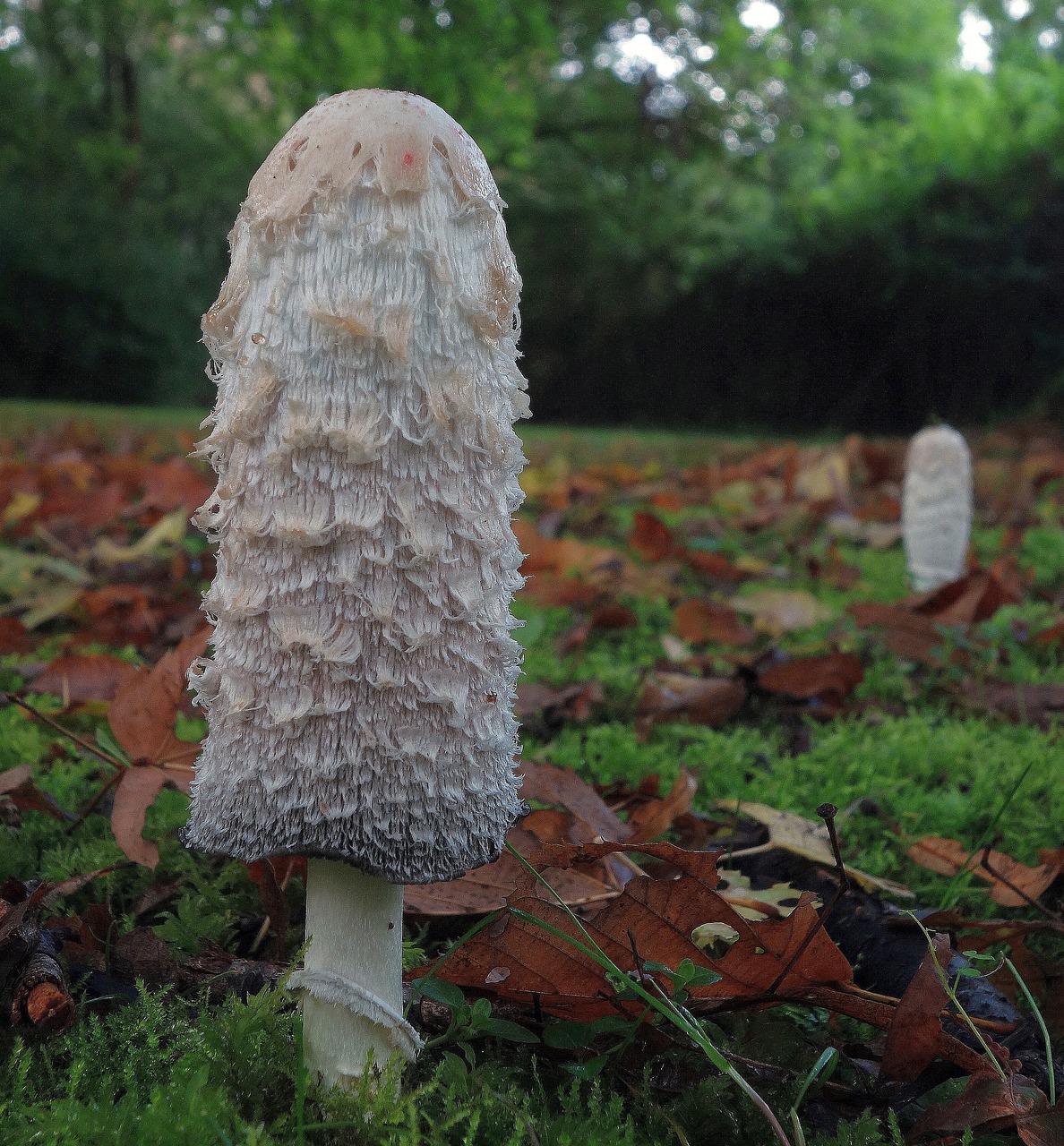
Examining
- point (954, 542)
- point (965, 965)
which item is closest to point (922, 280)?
point (954, 542)

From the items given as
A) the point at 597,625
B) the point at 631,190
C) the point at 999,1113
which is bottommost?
the point at 999,1113

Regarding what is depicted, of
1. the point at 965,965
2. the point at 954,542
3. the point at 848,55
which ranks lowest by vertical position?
the point at 965,965

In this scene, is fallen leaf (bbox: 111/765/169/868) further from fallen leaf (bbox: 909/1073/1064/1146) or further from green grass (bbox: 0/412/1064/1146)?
fallen leaf (bbox: 909/1073/1064/1146)

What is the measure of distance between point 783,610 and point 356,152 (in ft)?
9.35

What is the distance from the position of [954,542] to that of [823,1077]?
3308 mm

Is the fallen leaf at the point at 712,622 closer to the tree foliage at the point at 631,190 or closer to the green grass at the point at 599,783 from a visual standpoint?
the green grass at the point at 599,783

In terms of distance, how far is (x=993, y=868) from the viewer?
1.89 m

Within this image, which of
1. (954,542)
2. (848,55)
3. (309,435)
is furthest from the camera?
(848,55)

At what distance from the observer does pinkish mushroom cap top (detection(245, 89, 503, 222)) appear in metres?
1.16

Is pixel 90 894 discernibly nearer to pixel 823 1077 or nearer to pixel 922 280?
pixel 823 1077

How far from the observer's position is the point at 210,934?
1.60m

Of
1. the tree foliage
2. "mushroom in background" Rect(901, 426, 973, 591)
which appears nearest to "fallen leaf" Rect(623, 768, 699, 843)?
"mushroom in background" Rect(901, 426, 973, 591)

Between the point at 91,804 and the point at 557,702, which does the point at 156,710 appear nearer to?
the point at 91,804

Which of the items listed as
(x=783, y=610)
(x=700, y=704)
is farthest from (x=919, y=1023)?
(x=783, y=610)
